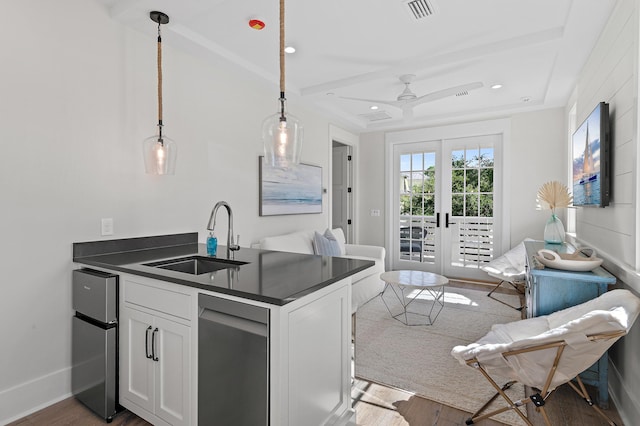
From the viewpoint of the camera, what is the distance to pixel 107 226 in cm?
230

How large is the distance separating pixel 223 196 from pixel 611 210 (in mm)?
3047

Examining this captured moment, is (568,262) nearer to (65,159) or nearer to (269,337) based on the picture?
(269,337)

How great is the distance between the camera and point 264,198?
3705mm

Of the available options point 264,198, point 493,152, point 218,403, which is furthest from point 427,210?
point 218,403

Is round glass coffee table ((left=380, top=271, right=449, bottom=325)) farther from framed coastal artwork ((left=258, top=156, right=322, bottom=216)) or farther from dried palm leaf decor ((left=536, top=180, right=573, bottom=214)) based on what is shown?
framed coastal artwork ((left=258, top=156, right=322, bottom=216))

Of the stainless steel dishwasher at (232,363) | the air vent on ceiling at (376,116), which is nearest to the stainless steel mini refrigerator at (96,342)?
the stainless steel dishwasher at (232,363)

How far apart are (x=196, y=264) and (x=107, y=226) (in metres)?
0.68

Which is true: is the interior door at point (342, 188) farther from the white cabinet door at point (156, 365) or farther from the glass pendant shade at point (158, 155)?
the white cabinet door at point (156, 365)

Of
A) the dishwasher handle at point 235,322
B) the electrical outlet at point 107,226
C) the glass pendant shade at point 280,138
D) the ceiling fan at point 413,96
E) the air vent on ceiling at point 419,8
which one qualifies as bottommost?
the dishwasher handle at point 235,322

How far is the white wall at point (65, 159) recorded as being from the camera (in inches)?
74.5

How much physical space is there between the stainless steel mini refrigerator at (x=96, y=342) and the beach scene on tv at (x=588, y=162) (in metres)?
3.15

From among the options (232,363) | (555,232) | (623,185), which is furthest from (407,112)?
(232,363)

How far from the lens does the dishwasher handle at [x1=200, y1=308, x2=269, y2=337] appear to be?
4.34 ft

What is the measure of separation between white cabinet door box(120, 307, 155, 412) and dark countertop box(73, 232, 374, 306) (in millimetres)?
258
